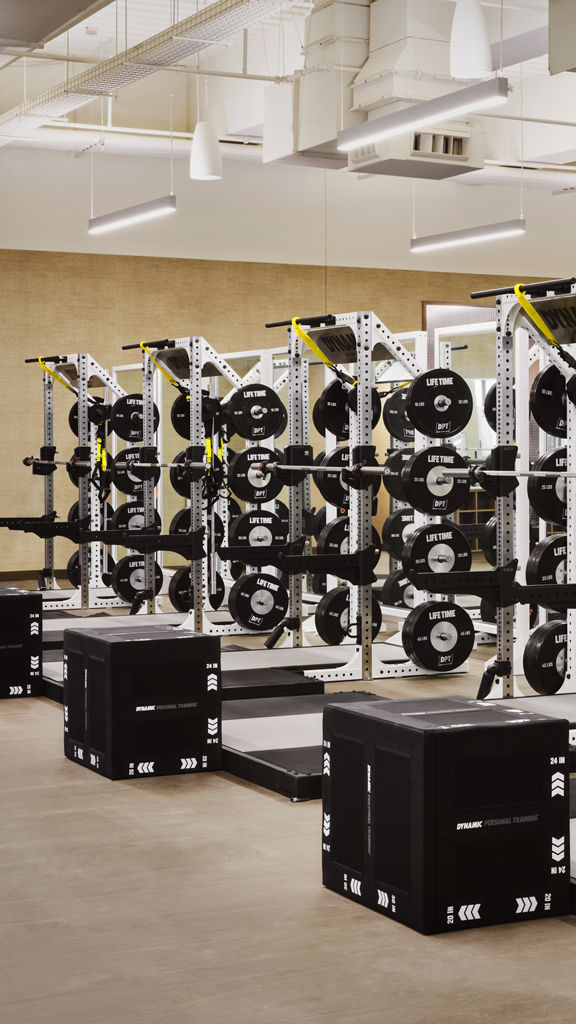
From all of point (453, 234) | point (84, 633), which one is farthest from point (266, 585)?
point (453, 234)

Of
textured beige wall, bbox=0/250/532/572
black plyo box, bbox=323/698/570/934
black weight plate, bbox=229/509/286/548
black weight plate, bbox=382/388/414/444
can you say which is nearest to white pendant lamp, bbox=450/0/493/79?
black weight plate, bbox=382/388/414/444

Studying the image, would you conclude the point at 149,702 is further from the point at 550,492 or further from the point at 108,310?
the point at 108,310

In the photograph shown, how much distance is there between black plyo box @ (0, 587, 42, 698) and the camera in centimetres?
706

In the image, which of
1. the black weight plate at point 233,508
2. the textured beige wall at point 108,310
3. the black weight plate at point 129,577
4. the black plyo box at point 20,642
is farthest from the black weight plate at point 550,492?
the textured beige wall at point 108,310

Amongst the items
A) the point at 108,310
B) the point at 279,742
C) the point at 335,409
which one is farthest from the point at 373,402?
the point at 108,310

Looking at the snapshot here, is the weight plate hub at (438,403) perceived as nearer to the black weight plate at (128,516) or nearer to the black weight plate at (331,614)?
the black weight plate at (331,614)

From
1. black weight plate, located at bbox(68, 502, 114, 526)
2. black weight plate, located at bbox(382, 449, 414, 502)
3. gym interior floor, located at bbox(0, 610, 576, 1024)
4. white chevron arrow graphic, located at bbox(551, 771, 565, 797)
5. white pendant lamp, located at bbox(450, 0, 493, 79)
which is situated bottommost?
gym interior floor, located at bbox(0, 610, 576, 1024)

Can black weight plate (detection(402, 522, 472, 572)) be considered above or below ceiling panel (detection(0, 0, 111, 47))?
below

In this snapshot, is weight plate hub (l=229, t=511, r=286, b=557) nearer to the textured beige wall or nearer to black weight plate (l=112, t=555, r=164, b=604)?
black weight plate (l=112, t=555, r=164, b=604)

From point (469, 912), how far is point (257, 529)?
5.67 meters

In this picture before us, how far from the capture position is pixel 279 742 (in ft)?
19.2

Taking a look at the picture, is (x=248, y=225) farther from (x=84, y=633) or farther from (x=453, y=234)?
(x=84, y=633)

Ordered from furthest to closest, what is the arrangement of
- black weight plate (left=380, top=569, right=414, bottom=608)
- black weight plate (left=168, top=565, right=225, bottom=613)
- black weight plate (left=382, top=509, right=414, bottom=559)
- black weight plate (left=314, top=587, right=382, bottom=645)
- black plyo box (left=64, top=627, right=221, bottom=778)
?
black weight plate (left=380, top=569, right=414, bottom=608)
black weight plate (left=168, top=565, right=225, bottom=613)
black weight plate (left=382, top=509, right=414, bottom=559)
black weight plate (left=314, top=587, right=382, bottom=645)
black plyo box (left=64, top=627, right=221, bottom=778)

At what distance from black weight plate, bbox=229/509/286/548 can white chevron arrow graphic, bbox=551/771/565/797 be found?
5.43 m
